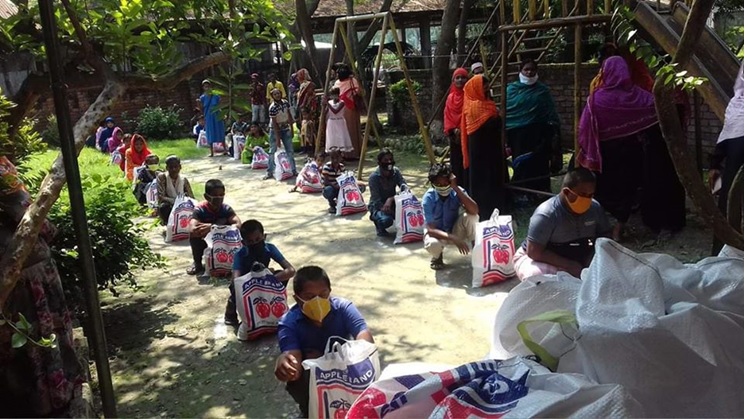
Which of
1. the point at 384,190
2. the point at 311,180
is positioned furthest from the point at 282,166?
the point at 384,190

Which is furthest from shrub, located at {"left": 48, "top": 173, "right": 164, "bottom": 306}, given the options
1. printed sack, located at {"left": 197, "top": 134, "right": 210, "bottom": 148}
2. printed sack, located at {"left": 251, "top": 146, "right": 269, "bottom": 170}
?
printed sack, located at {"left": 197, "top": 134, "right": 210, "bottom": 148}

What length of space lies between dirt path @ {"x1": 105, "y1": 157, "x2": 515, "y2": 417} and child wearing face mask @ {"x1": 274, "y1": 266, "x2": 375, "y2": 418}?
1.64 ft

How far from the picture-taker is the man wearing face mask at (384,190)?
22.9 feet

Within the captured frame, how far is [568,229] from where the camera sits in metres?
4.42

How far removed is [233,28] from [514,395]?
A: 83.8 inches

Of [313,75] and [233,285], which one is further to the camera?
[313,75]

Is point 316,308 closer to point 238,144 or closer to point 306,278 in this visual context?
point 306,278

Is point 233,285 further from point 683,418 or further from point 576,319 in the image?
point 683,418

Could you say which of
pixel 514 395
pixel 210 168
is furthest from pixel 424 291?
pixel 210 168

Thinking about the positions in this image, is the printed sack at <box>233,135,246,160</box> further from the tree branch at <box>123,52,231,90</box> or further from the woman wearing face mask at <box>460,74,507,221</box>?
the tree branch at <box>123,52,231,90</box>

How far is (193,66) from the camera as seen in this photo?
2.98 metres

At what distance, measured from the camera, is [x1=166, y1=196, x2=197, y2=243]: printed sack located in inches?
298

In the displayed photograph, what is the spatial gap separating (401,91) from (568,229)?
1062 centimetres

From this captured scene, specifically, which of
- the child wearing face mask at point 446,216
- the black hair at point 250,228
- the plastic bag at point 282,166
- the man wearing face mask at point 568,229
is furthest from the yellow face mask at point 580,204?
the plastic bag at point 282,166
